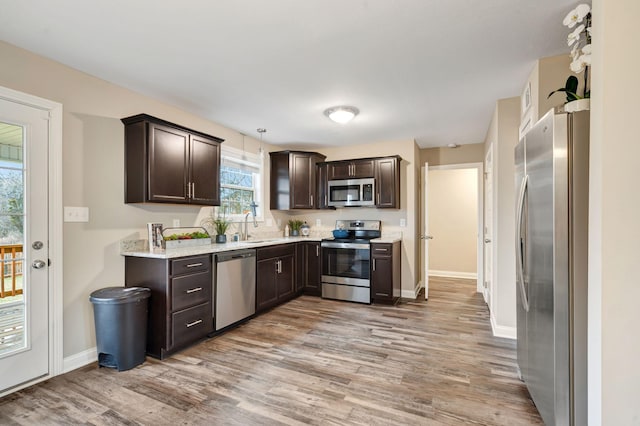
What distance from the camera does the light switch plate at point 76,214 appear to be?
98.0 inches

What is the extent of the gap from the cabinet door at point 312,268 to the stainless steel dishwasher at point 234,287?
4.19ft

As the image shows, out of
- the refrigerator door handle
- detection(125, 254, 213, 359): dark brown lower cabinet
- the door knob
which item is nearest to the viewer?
the refrigerator door handle

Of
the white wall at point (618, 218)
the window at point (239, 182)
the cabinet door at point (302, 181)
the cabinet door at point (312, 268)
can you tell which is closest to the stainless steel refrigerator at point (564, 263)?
the white wall at point (618, 218)

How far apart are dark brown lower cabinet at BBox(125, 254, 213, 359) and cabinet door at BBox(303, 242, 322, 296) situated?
6.68ft

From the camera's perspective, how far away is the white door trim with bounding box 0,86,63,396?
238 centimetres

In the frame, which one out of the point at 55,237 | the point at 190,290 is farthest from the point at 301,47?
the point at 55,237

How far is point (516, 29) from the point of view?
2023 millimetres

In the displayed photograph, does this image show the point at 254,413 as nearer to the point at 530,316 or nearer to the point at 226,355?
the point at 226,355

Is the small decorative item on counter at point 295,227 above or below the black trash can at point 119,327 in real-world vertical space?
above

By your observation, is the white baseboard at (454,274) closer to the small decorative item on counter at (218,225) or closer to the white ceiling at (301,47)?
the white ceiling at (301,47)

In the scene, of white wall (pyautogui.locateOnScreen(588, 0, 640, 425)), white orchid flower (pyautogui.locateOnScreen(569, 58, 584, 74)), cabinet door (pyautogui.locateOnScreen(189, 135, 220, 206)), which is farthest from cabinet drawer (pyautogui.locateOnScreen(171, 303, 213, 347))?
white orchid flower (pyautogui.locateOnScreen(569, 58, 584, 74))

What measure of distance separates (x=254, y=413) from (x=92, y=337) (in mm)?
1723

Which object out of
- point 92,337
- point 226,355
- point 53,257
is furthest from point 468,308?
point 53,257

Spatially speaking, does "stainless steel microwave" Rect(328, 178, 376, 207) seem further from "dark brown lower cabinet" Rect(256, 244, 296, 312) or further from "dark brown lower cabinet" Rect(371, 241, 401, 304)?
"dark brown lower cabinet" Rect(256, 244, 296, 312)
